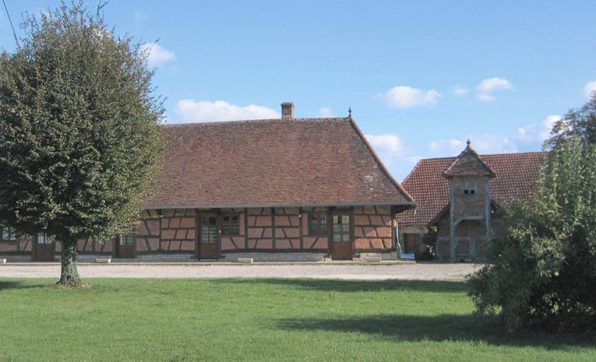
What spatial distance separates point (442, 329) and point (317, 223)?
1959cm

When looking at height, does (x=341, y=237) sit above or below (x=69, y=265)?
above

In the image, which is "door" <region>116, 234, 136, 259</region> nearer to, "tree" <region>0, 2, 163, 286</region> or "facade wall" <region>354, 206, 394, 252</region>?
"facade wall" <region>354, 206, 394, 252</region>

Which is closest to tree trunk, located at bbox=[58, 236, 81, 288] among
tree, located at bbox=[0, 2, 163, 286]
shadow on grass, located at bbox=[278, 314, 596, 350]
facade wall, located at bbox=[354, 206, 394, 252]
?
tree, located at bbox=[0, 2, 163, 286]

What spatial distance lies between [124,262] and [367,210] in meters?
11.3

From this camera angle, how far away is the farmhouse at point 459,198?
31.5m

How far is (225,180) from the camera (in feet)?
101

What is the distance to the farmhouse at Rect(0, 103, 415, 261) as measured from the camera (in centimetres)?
2911

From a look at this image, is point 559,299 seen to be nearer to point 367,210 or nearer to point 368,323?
point 368,323

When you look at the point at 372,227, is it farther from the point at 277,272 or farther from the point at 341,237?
the point at 277,272

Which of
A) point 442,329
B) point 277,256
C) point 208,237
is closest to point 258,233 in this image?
point 277,256

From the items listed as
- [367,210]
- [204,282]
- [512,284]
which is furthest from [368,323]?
[367,210]

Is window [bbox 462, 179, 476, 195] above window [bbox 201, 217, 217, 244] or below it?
above

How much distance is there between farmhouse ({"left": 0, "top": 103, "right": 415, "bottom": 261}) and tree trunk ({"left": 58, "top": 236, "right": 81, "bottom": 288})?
1205 centimetres

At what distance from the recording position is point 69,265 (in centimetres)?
1738
